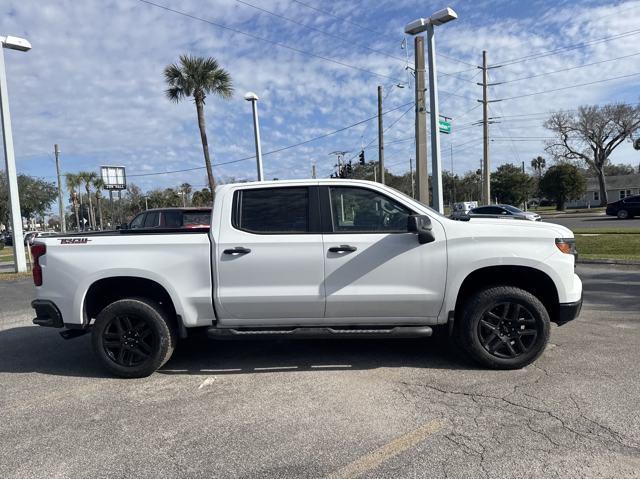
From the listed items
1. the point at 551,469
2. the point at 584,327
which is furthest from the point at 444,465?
the point at 584,327

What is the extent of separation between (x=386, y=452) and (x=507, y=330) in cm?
205

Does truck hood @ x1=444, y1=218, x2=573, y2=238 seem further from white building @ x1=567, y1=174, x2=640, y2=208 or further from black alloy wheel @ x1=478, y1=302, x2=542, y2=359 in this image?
white building @ x1=567, y1=174, x2=640, y2=208

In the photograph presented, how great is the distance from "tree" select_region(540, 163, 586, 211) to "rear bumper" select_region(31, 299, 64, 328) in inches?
2309

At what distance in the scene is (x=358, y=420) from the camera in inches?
148

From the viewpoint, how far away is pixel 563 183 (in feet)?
180

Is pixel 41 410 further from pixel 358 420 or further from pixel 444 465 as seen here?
pixel 444 465

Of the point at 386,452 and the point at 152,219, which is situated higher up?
the point at 152,219

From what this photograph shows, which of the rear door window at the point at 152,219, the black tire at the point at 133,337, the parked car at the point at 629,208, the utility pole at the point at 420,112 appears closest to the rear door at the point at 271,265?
the black tire at the point at 133,337

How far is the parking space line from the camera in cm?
304

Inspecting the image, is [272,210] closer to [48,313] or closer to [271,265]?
[271,265]

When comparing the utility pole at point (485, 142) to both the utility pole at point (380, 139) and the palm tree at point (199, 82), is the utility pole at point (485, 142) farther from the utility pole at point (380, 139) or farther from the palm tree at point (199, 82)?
the palm tree at point (199, 82)

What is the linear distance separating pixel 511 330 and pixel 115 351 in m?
3.92

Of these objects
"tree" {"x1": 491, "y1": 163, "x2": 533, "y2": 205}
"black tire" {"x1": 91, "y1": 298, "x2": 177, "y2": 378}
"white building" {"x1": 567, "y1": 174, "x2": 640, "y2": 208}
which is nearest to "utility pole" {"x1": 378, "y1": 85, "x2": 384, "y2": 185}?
"black tire" {"x1": 91, "y1": 298, "x2": 177, "y2": 378}

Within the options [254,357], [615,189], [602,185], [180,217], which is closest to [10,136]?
[180,217]
